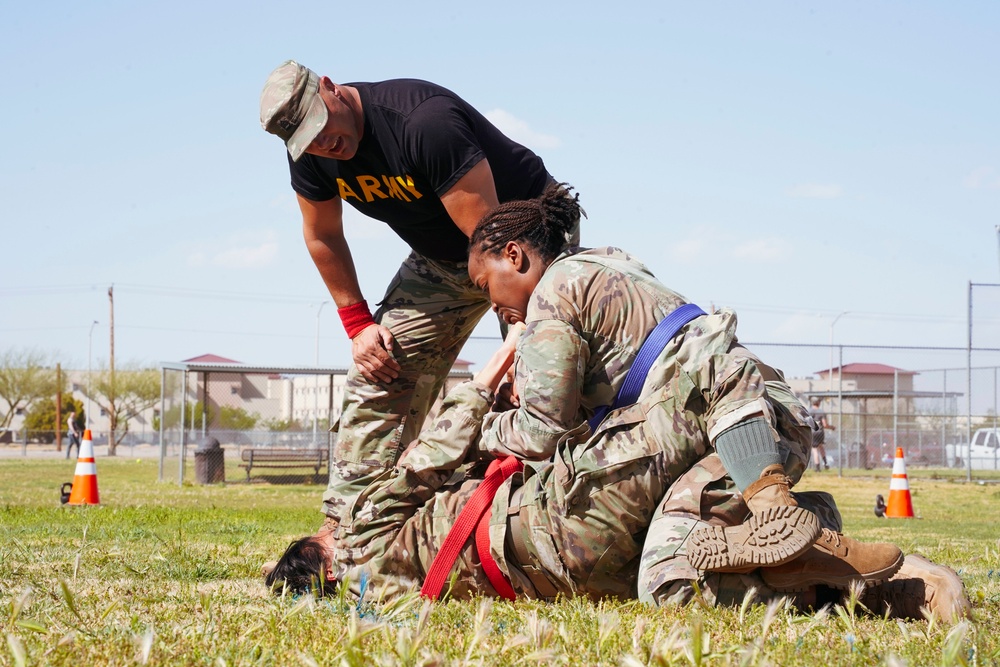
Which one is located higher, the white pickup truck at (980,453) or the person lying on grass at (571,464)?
the person lying on grass at (571,464)

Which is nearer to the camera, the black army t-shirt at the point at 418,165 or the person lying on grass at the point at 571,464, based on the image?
the person lying on grass at the point at 571,464

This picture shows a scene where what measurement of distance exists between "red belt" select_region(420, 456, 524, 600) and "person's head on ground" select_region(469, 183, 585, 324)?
71 centimetres

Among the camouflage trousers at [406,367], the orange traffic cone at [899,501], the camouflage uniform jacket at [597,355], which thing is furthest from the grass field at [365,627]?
the orange traffic cone at [899,501]

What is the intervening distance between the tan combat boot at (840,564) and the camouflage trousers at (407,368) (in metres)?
2.18

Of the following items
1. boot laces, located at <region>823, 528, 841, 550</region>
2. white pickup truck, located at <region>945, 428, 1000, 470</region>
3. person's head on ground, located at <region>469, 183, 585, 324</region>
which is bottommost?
white pickup truck, located at <region>945, 428, 1000, 470</region>

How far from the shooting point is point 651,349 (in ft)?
11.1

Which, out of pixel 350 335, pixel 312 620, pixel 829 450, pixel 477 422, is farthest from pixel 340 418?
pixel 829 450

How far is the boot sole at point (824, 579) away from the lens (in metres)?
2.90

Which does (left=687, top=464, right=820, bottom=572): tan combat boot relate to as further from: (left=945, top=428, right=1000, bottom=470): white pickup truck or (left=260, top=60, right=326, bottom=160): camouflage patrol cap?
(left=945, top=428, right=1000, bottom=470): white pickup truck

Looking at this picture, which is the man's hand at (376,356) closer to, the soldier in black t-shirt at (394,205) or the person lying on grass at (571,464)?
the soldier in black t-shirt at (394,205)

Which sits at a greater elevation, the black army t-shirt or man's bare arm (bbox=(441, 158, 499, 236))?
the black army t-shirt

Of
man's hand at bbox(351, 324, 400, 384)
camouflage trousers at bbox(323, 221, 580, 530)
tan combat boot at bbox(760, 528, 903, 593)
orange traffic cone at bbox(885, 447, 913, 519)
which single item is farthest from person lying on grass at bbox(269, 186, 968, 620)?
orange traffic cone at bbox(885, 447, 913, 519)

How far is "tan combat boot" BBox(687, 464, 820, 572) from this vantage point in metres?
2.75

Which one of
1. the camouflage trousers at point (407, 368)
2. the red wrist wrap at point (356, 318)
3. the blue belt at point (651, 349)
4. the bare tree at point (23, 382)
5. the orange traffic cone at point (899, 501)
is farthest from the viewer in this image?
the bare tree at point (23, 382)
